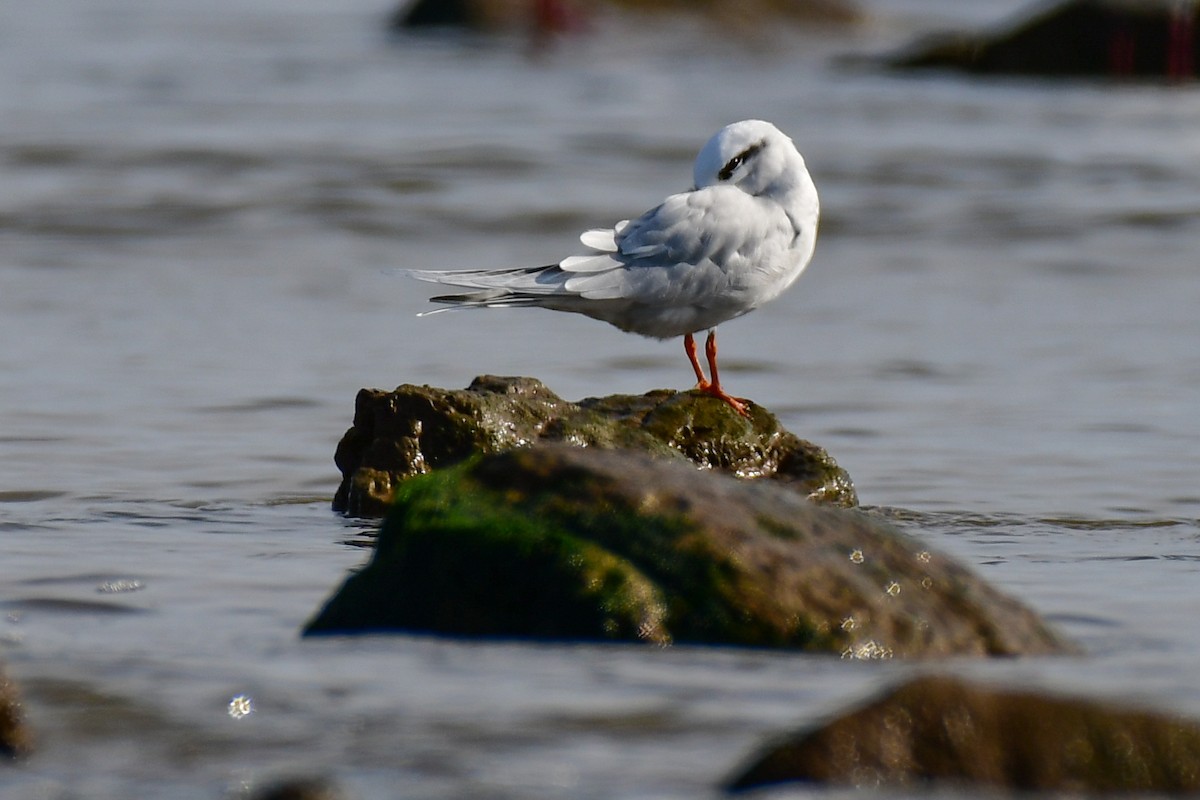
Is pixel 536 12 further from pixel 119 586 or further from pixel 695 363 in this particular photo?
pixel 119 586

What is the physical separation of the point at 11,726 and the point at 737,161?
113 inches

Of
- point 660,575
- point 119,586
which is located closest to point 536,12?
point 119,586

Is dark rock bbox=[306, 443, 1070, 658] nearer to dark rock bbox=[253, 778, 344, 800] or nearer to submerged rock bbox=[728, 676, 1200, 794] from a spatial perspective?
submerged rock bbox=[728, 676, 1200, 794]

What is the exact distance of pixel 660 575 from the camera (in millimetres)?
3865

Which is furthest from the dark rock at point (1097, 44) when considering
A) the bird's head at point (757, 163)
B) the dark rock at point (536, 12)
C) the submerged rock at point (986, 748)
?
the submerged rock at point (986, 748)

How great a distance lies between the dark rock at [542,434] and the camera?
204 inches

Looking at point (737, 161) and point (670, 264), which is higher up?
point (737, 161)

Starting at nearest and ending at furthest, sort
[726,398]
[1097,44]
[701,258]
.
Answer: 1. [701,258]
2. [726,398]
3. [1097,44]

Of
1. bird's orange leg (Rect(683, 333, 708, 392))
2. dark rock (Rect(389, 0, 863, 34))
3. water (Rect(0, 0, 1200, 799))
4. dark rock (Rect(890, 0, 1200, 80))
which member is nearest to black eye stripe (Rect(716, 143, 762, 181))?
bird's orange leg (Rect(683, 333, 708, 392))

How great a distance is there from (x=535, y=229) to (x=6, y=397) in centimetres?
518

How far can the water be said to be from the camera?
354 centimetres

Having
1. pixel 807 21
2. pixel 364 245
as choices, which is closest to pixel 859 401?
pixel 364 245

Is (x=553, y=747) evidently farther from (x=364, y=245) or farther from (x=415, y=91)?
(x=415, y=91)

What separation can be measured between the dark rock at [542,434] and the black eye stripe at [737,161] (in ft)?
2.07
